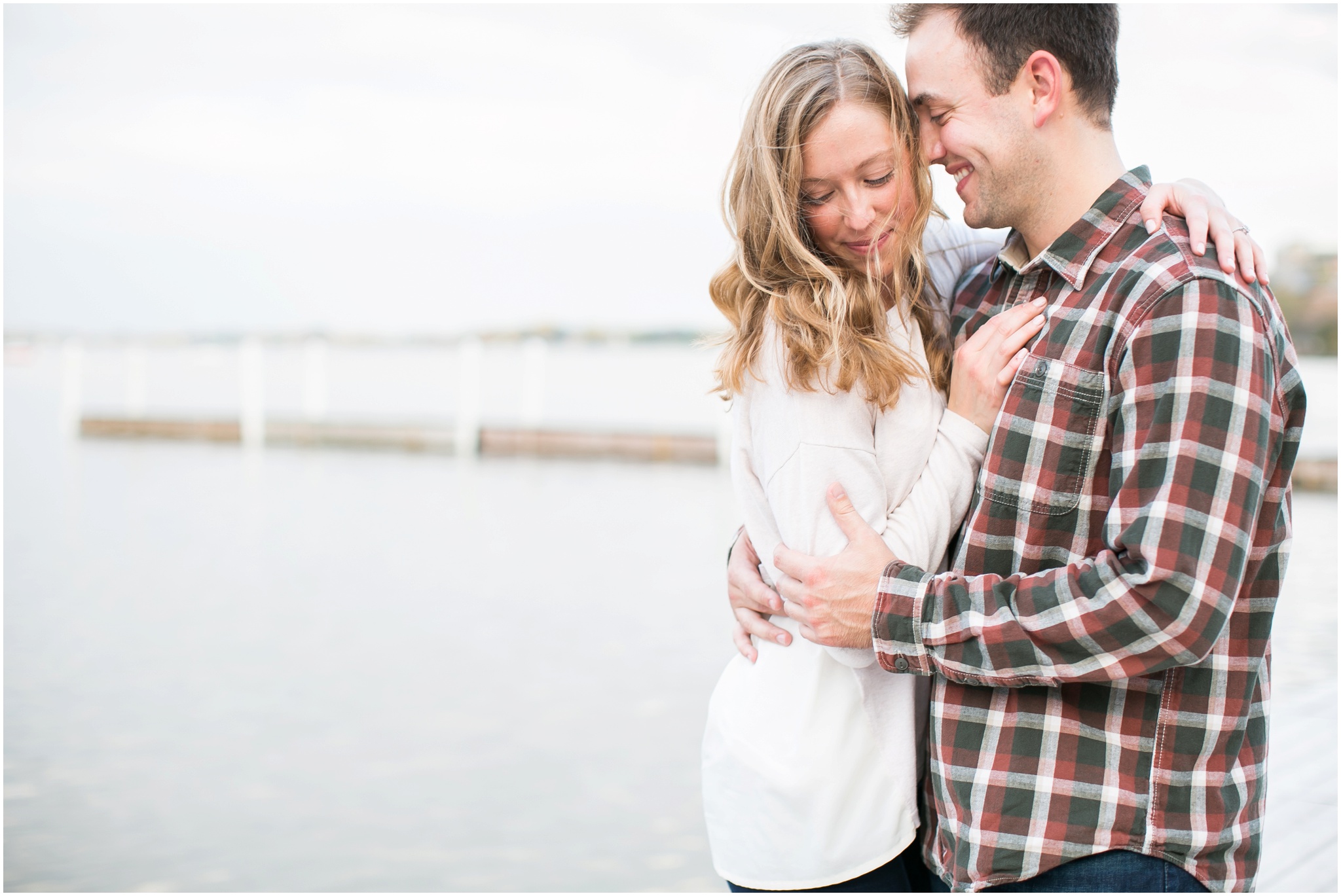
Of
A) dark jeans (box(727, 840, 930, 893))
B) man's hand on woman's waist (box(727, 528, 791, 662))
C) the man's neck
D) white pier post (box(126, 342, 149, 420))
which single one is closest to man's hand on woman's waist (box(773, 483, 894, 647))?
man's hand on woman's waist (box(727, 528, 791, 662))

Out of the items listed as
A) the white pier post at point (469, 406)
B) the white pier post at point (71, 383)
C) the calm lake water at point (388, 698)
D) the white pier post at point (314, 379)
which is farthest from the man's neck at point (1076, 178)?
the white pier post at point (71, 383)

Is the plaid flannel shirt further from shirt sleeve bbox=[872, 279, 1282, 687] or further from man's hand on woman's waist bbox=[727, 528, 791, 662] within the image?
man's hand on woman's waist bbox=[727, 528, 791, 662]

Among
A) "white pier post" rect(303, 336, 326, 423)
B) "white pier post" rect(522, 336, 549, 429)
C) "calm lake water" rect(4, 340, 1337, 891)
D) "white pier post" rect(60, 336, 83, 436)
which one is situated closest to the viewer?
"calm lake water" rect(4, 340, 1337, 891)

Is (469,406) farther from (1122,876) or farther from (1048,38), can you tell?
(1122,876)

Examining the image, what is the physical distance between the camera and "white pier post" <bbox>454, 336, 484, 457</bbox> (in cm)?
1086

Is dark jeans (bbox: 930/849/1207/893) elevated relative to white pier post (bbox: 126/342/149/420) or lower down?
elevated

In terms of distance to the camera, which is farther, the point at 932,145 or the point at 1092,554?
the point at 932,145

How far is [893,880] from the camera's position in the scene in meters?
1.29

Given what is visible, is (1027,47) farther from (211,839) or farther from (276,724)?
(276,724)

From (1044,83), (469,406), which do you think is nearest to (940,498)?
(1044,83)

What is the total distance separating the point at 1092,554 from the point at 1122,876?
31cm

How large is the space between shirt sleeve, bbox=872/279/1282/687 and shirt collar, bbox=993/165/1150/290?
0.14 meters

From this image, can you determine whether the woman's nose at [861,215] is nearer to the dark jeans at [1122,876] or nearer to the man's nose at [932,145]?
the man's nose at [932,145]

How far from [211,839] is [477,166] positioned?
21.6 metres
